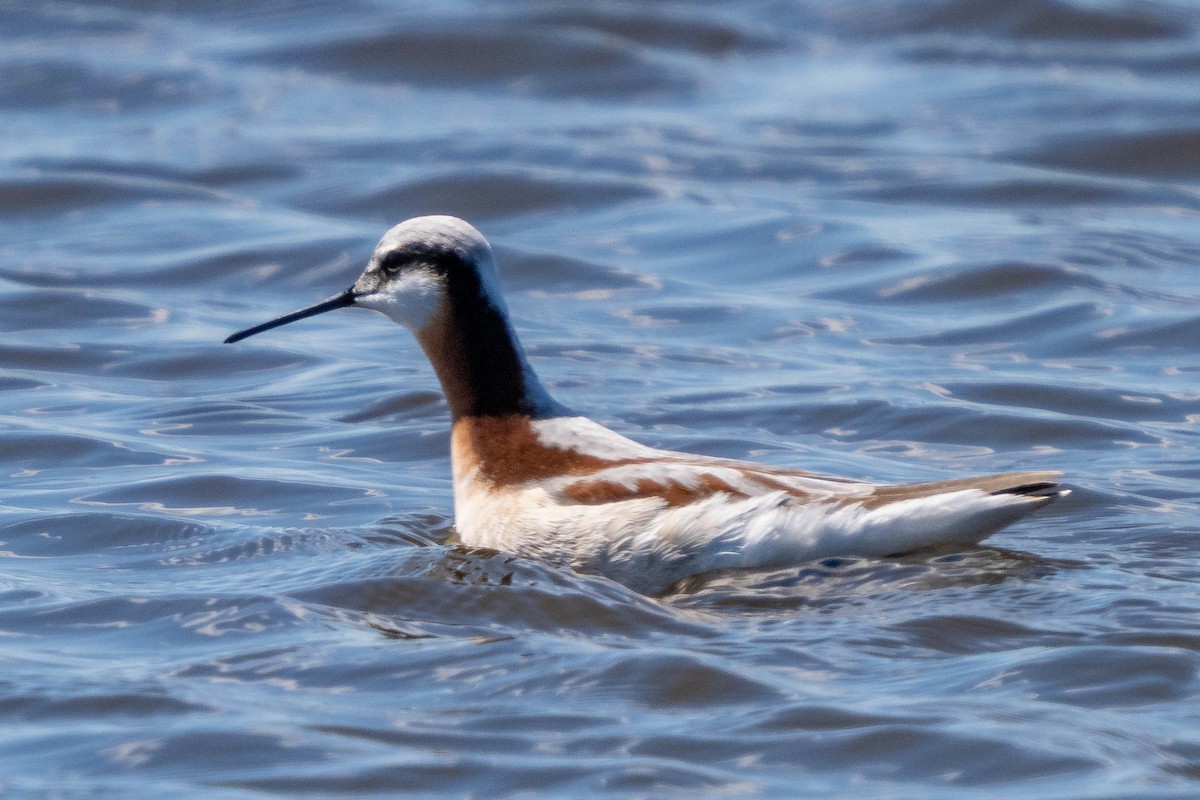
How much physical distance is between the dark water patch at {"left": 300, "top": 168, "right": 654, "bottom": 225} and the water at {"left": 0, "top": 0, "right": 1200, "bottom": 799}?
1.8 inches

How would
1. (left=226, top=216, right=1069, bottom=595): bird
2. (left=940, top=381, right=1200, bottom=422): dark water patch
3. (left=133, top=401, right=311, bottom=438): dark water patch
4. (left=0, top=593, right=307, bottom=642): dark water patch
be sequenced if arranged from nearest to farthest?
(left=0, top=593, right=307, bottom=642): dark water patch, (left=226, top=216, right=1069, bottom=595): bird, (left=133, top=401, right=311, bottom=438): dark water patch, (left=940, top=381, right=1200, bottom=422): dark water patch

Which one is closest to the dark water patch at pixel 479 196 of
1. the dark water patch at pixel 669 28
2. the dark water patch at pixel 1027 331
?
the dark water patch at pixel 1027 331

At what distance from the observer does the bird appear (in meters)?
6.84

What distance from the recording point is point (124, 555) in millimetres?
7695

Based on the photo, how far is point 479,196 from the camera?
47.3 ft

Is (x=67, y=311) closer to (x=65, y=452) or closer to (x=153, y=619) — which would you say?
(x=65, y=452)

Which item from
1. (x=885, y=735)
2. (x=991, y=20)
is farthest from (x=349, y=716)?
(x=991, y=20)

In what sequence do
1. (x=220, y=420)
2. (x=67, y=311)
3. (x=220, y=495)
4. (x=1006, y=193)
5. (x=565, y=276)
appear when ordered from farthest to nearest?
(x=1006, y=193), (x=565, y=276), (x=67, y=311), (x=220, y=420), (x=220, y=495)

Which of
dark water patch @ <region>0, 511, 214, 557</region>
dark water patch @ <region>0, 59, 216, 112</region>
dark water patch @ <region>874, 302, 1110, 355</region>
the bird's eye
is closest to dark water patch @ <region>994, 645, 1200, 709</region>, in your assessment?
the bird's eye

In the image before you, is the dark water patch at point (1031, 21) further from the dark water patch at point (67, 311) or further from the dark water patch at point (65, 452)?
the dark water patch at point (65, 452)

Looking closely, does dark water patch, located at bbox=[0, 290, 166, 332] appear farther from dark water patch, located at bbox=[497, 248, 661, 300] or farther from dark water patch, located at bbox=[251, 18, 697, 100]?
dark water patch, located at bbox=[251, 18, 697, 100]

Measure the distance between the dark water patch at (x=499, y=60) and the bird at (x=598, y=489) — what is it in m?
9.61

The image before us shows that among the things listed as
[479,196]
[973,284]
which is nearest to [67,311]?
[479,196]

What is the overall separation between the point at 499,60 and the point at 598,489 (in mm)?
11172
